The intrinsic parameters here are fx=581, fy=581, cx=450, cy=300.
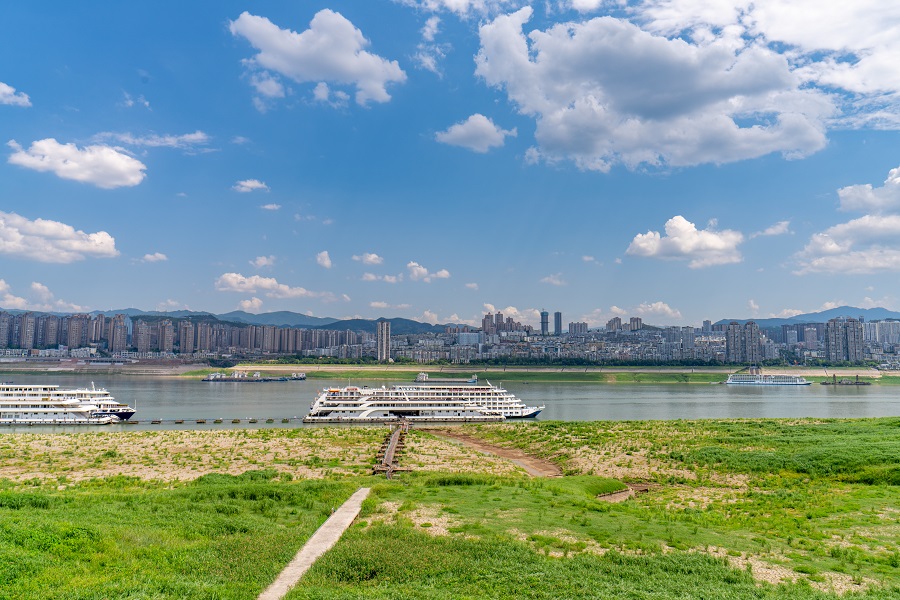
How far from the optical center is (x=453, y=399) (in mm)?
60906

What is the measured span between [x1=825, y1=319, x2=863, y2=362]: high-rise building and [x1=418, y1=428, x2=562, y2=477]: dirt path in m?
170

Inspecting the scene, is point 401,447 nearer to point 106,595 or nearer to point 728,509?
point 728,509

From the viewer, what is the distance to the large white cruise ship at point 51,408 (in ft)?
181

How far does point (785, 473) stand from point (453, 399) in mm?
38865

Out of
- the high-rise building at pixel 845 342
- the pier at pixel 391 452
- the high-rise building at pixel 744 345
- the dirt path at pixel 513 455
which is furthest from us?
the high-rise building at pixel 845 342

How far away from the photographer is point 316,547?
13.2m

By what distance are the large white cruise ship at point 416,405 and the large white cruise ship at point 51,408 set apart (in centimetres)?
1937

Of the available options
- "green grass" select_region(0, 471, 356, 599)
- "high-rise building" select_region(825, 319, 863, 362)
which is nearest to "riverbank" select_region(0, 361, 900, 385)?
"high-rise building" select_region(825, 319, 863, 362)

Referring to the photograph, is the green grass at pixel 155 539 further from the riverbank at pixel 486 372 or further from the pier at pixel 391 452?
the riverbank at pixel 486 372

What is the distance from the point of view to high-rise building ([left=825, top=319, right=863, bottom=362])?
570 ft

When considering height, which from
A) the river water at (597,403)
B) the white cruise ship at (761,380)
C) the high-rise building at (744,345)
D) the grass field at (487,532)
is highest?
the high-rise building at (744,345)

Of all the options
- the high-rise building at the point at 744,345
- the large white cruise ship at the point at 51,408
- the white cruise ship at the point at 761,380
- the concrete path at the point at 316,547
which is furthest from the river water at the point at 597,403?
the high-rise building at the point at 744,345

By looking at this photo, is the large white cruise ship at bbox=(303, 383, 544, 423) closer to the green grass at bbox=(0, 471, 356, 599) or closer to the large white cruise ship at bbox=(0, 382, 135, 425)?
the large white cruise ship at bbox=(0, 382, 135, 425)

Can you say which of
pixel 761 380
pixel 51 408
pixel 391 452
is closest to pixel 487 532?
pixel 391 452
